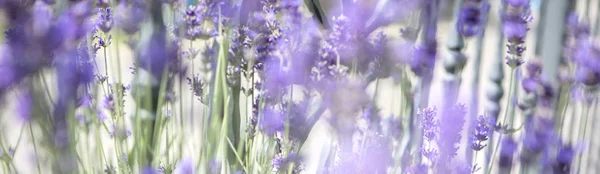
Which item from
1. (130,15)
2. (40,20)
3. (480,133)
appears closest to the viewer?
(40,20)

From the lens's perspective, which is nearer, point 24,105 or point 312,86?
point 24,105

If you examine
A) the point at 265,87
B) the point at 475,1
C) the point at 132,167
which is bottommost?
the point at 132,167

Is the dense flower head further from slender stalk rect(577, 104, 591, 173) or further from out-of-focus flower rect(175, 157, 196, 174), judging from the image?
out-of-focus flower rect(175, 157, 196, 174)

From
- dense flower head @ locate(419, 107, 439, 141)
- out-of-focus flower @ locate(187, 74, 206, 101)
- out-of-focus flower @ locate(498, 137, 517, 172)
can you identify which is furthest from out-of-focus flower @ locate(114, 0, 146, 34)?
out-of-focus flower @ locate(498, 137, 517, 172)

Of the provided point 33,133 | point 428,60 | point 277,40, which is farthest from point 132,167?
point 428,60

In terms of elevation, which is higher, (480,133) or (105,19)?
(105,19)

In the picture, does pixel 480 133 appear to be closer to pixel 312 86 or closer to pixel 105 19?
pixel 312 86

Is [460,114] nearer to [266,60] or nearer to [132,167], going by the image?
[266,60]

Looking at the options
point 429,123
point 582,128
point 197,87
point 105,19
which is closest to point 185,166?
point 197,87
